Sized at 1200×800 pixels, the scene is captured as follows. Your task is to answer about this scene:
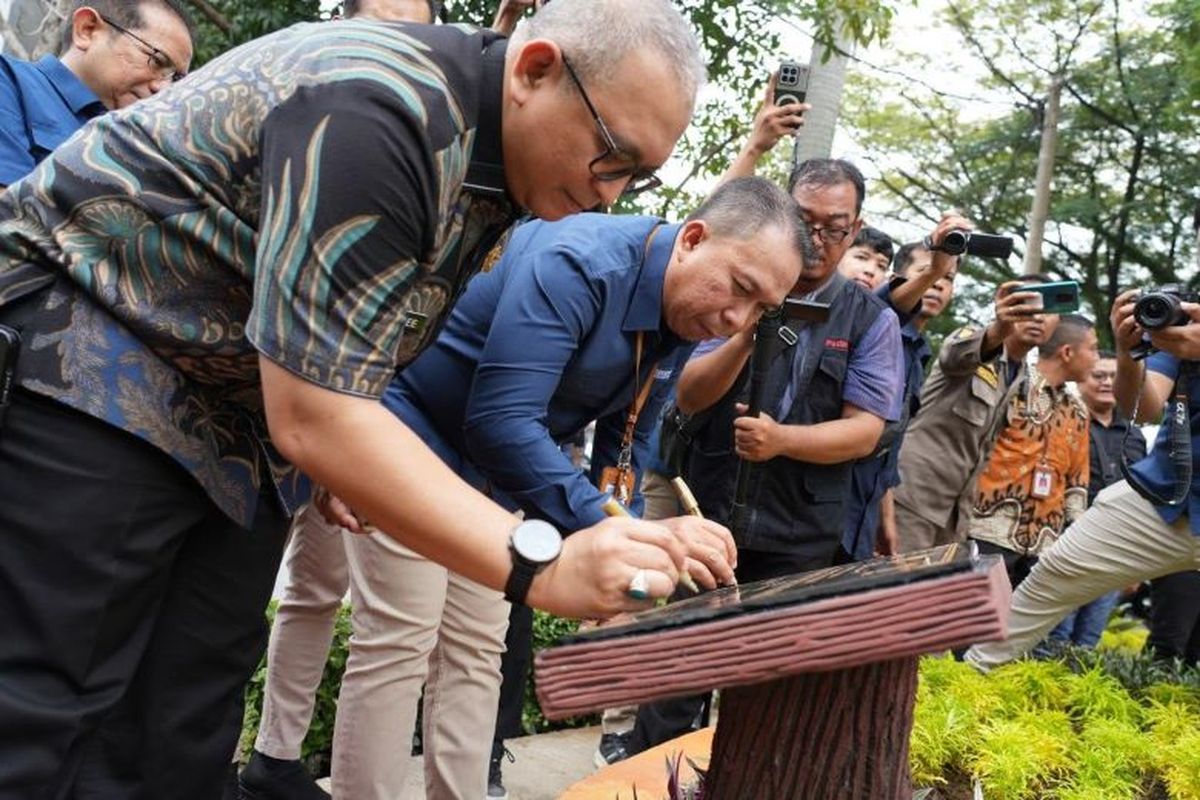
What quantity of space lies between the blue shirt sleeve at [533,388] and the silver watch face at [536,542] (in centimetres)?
103

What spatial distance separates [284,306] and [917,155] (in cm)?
1912

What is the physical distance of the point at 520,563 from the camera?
4.38 ft

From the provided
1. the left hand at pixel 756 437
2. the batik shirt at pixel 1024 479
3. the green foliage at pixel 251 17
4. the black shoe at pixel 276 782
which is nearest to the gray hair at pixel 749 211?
the left hand at pixel 756 437

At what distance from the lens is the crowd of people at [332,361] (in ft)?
4.40

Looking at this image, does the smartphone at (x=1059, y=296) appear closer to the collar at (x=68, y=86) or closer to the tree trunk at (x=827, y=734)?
→ the tree trunk at (x=827, y=734)

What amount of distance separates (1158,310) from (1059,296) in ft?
1.45

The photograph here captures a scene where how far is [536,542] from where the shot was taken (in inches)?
52.9

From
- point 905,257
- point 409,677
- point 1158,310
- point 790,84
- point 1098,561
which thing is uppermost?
point 790,84

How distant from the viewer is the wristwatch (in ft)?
4.36

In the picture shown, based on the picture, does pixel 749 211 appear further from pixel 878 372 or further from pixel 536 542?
pixel 536 542

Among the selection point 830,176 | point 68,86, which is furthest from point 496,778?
point 68,86

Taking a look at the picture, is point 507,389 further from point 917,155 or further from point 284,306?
point 917,155

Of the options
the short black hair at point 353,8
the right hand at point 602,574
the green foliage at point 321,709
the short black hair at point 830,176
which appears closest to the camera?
the right hand at point 602,574

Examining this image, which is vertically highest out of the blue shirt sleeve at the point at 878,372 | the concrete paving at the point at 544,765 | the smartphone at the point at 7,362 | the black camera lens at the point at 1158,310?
the smartphone at the point at 7,362
